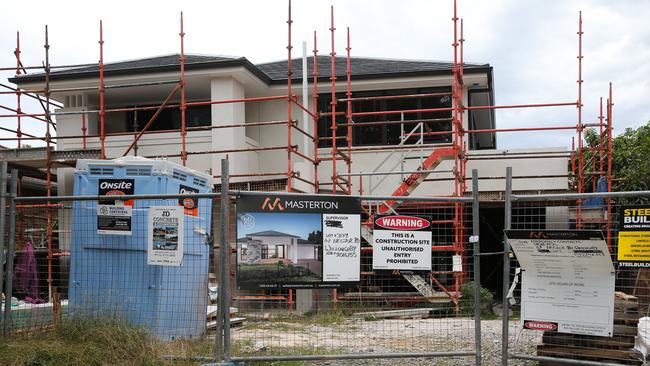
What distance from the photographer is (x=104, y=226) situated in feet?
25.2

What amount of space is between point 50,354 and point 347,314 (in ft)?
18.6

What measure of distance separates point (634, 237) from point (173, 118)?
14717mm

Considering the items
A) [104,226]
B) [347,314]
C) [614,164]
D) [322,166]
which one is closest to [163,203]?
[104,226]

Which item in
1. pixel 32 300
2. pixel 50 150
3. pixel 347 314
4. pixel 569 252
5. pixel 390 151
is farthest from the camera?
pixel 390 151

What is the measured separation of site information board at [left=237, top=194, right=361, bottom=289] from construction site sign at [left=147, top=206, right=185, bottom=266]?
66 centimetres

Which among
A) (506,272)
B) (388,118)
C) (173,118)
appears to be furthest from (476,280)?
(173,118)

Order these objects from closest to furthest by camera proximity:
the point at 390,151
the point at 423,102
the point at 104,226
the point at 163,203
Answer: the point at 104,226 → the point at 163,203 → the point at 390,151 → the point at 423,102

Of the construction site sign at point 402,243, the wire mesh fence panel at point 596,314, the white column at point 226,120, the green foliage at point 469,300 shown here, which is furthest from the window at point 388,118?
the construction site sign at point 402,243

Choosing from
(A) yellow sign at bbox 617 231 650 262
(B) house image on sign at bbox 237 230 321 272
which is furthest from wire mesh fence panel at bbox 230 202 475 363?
(A) yellow sign at bbox 617 231 650 262

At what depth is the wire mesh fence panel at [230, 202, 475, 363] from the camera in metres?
6.82

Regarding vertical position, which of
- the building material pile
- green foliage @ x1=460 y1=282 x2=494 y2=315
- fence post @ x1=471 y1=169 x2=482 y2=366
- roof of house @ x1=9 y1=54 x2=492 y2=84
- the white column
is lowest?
green foliage @ x1=460 y1=282 x2=494 y2=315

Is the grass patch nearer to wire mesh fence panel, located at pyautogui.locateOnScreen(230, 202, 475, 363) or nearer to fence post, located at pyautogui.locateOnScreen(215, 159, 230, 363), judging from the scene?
fence post, located at pyautogui.locateOnScreen(215, 159, 230, 363)

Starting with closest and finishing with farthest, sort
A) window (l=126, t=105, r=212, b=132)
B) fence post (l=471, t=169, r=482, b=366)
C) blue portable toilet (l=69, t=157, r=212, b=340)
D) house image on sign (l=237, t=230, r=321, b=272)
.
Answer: house image on sign (l=237, t=230, r=321, b=272) → fence post (l=471, t=169, r=482, b=366) → blue portable toilet (l=69, t=157, r=212, b=340) → window (l=126, t=105, r=212, b=132)

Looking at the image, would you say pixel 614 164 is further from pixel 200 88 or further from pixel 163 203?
pixel 163 203
